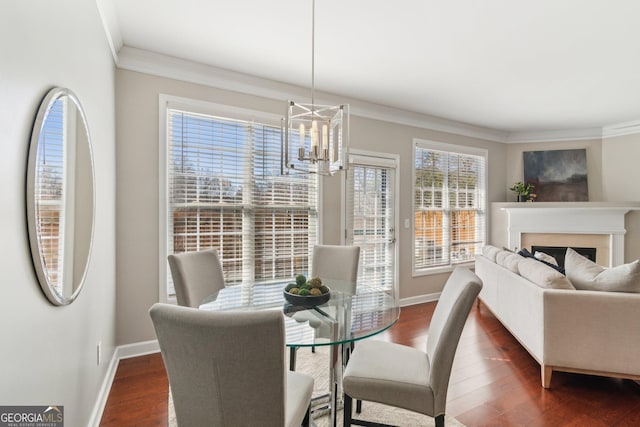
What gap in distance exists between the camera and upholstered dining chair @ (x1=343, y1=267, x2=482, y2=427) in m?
1.50

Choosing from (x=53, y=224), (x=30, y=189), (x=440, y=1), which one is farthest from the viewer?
(x=440, y=1)

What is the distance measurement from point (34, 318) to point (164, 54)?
8.13 ft

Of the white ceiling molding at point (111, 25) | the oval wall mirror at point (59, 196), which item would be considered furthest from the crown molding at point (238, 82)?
the oval wall mirror at point (59, 196)

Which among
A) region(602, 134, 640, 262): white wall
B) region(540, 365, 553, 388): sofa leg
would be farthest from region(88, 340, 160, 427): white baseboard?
region(602, 134, 640, 262): white wall

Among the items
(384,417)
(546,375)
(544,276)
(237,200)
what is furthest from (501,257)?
(237,200)

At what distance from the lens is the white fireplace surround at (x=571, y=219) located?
4.72 m

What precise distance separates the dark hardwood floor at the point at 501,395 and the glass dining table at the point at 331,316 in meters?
0.81

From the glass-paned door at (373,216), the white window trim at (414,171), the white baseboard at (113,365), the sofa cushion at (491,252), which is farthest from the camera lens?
the white window trim at (414,171)

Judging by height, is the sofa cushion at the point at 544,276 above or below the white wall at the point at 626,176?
below

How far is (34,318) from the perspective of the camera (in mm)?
1095

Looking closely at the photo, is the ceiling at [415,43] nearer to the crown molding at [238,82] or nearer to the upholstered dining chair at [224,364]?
the crown molding at [238,82]

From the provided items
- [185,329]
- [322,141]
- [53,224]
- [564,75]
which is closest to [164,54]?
[322,141]

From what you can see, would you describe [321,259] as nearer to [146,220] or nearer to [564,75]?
[146,220]

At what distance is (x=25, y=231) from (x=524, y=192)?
5963mm
